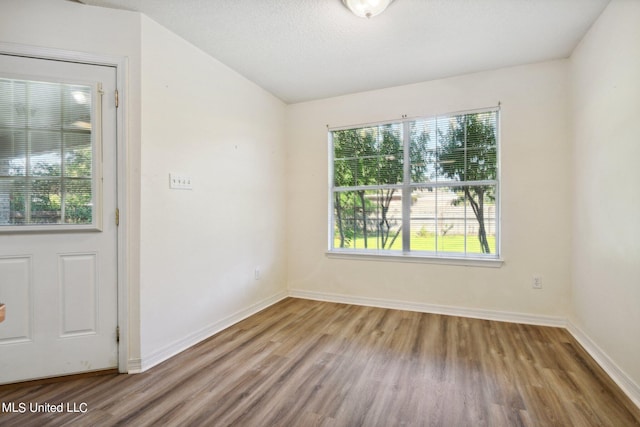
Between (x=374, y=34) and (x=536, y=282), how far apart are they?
275 centimetres

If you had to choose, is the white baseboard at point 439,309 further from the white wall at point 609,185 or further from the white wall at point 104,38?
the white wall at point 104,38

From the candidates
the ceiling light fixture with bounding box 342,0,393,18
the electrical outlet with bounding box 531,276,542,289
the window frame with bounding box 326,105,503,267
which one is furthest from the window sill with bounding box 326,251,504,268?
the ceiling light fixture with bounding box 342,0,393,18

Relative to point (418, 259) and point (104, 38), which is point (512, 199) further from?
point (104, 38)

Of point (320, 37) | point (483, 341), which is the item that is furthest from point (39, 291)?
point (483, 341)

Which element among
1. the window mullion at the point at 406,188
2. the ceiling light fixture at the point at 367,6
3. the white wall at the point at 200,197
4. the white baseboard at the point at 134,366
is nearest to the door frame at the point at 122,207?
the white baseboard at the point at 134,366

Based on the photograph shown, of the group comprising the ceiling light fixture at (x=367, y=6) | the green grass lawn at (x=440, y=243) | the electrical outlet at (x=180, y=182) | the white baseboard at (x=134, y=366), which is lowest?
the white baseboard at (x=134, y=366)

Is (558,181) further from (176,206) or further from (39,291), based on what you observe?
(39,291)

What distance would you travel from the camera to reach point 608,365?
1.97 metres

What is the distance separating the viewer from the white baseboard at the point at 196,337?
2102mm

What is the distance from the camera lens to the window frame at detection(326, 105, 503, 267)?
9.68ft

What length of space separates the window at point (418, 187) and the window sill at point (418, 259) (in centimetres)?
6

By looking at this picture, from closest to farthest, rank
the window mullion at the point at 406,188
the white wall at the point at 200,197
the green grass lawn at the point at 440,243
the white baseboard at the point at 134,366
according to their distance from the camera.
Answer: the white baseboard at the point at 134,366
the white wall at the point at 200,197
the green grass lawn at the point at 440,243
the window mullion at the point at 406,188

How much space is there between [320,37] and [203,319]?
263 cm

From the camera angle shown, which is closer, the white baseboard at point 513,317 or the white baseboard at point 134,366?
the white baseboard at point 513,317
